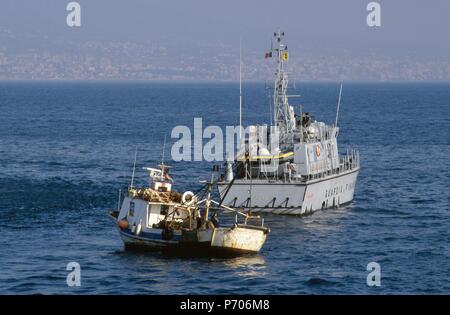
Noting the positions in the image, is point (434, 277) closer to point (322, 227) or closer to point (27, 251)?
point (322, 227)

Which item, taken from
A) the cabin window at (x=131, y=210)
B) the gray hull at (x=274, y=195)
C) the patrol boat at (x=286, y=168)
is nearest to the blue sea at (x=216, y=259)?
the gray hull at (x=274, y=195)

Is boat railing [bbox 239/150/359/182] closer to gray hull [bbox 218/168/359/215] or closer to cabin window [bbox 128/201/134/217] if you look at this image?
gray hull [bbox 218/168/359/215]

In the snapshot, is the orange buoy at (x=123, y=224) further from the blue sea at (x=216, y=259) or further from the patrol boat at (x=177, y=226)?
the blue sea at (x=216, y=259)

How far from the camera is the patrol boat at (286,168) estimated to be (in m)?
75.6

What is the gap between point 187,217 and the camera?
64.4 m

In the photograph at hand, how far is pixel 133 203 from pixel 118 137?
272 ft

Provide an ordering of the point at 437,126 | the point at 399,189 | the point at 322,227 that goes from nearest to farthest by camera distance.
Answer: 1. the point at 322,227
2. the point at 399,189
3. the point at 437,126

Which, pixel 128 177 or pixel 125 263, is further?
pixel 128 177

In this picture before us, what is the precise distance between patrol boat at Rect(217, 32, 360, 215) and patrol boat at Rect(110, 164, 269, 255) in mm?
5915

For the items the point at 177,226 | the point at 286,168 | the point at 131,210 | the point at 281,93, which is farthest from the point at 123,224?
the point at 281,93

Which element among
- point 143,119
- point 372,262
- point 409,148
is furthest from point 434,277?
point 143,119

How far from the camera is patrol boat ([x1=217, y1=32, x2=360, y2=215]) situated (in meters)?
75.6

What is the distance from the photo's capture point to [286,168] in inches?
3051

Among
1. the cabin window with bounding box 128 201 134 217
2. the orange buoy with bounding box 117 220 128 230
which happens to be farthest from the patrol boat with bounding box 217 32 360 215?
the orange buoy with bounding box 117 220 128 230
